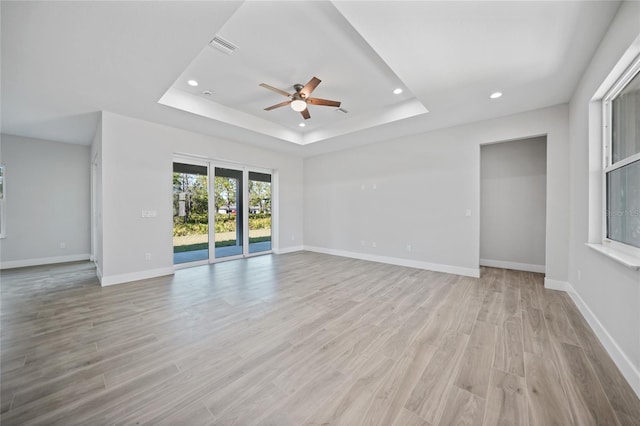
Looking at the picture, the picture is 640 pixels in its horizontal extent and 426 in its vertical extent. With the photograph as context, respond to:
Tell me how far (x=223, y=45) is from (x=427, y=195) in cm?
423

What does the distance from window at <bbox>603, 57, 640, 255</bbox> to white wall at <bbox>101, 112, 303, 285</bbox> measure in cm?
589

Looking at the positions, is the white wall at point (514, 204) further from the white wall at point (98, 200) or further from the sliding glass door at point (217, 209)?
the white wall at point (98, 200)

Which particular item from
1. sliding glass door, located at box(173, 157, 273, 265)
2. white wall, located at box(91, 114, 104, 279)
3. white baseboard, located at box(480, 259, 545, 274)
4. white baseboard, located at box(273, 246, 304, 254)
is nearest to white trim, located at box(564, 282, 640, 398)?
white baseboard, located at box(480, 259, 545, 274)

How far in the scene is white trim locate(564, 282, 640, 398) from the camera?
1627mm

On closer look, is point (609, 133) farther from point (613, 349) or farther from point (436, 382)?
point (436, 382)

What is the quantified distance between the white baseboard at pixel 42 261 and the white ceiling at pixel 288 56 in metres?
2.72

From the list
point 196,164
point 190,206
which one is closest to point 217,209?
point 190,206

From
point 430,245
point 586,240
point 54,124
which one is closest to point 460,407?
point 586,240

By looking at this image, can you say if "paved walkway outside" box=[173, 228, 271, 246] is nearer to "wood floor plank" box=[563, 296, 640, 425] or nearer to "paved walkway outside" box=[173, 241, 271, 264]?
"paved walkway outside" box=[173, 241, 271, 264]

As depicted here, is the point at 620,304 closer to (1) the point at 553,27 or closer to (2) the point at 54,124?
(1) the point at 553,27

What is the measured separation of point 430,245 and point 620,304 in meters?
2.90

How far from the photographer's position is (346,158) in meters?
6.20

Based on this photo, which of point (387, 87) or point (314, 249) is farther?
point (314, 249)

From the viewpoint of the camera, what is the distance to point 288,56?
2.85 meters
